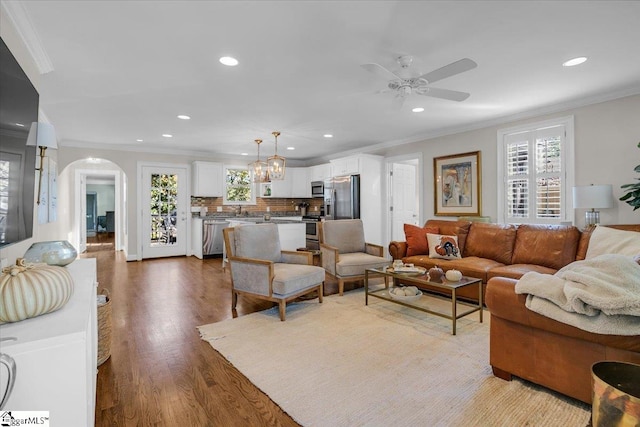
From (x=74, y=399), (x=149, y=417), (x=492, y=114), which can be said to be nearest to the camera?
(x=74, y=399)

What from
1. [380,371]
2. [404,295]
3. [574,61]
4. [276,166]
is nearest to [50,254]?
[380,371]

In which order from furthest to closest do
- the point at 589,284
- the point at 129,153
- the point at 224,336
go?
the point at 129,153, the point at 224,336, the point at 589,284

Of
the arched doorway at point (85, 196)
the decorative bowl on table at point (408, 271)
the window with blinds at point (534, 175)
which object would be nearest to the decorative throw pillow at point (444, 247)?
the decorative bowl on table at point (408, 271)

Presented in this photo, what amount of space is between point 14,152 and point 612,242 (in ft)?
15.1

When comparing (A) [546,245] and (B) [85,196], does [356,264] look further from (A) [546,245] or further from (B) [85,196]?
(B) [85,196]

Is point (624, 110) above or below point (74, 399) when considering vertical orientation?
above

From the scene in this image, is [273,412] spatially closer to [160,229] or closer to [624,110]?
[624,110]

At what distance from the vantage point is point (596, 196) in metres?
3.47

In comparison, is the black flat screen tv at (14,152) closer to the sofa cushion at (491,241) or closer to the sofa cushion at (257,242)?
the sofa cushion at (257,242)

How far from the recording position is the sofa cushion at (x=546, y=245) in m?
3.48

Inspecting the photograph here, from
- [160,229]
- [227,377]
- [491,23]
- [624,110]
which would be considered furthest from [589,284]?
[160,229]

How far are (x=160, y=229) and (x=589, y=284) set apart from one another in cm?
736

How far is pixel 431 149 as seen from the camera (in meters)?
5.67

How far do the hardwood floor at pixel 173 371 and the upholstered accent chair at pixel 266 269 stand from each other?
1.32ft
